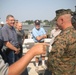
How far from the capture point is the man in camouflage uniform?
2982 millimetres

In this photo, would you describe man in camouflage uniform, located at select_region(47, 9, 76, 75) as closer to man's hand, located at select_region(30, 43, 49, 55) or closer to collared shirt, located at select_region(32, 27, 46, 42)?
man's hand, located at select_region(30, 43, 49, 55)

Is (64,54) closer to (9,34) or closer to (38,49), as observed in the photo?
(38,49)

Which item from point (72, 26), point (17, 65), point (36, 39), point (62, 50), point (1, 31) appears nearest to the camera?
point (17, 65)

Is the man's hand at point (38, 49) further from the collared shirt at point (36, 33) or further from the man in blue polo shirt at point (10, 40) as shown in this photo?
the collared shirt at point (36, 33)

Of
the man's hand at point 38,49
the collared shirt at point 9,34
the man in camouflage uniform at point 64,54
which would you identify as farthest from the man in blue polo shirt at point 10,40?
the man's hand at point 38,49

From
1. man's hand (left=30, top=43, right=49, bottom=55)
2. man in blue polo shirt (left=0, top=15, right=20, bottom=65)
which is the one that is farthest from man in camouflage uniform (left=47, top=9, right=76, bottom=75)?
man in blue polo shirt (left=0, top=15, right=20, bottom=65)

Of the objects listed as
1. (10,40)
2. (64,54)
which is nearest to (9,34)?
(10,40)

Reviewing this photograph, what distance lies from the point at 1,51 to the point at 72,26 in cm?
221

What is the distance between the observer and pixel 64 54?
119 inches

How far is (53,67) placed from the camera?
311 cm

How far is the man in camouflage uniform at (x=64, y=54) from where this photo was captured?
2.98 m

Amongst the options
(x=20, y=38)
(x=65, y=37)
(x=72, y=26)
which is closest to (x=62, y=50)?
(x=65, y=37)

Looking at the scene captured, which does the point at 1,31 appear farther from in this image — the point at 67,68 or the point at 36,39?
the point at 67,68

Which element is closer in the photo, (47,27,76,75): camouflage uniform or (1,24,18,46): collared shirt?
(47,27,76,75): camouflage uniform
